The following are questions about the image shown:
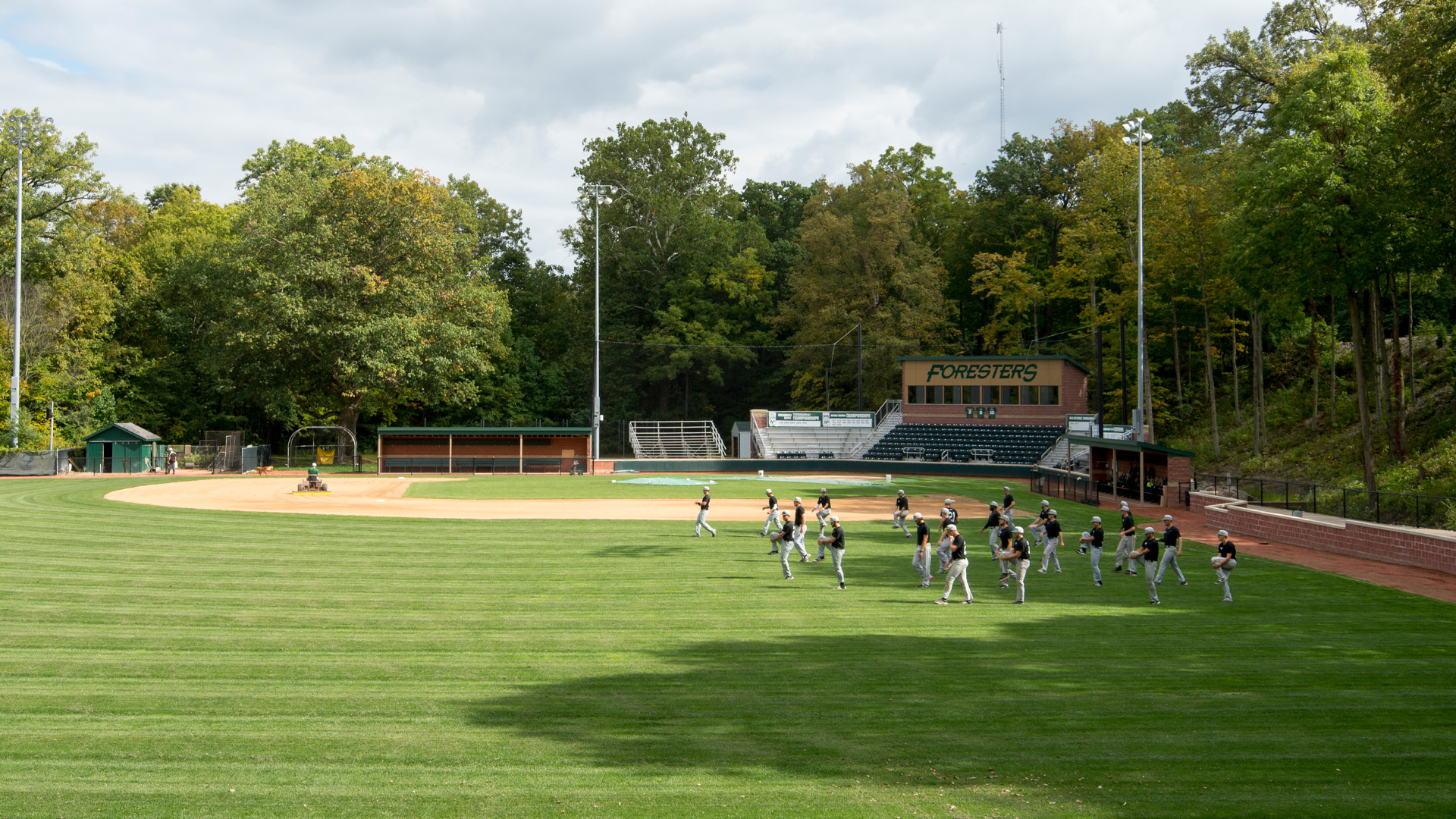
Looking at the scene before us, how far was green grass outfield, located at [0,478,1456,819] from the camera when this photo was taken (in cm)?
919

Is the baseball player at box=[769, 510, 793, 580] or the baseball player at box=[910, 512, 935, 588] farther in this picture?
the baseball player at box=[769, 510, 793, 580]

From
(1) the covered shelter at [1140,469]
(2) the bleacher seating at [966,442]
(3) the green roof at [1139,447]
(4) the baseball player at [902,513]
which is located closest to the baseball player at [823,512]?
(4) the baseball player at [902,513]

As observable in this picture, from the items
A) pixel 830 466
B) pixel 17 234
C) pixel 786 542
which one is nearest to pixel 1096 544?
pixel 786 542

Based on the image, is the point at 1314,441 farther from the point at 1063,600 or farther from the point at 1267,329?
the point at 1063,600

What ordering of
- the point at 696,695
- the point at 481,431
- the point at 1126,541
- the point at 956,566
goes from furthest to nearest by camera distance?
1. the point at 481,431
2. the point at 1126,541
3. the point at 956,566
4. the point at 696,695

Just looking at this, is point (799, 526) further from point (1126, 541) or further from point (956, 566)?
point (1126, 541)

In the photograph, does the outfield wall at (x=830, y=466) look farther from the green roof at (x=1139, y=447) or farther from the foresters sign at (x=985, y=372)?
the green roof at (x=1139, y=447)

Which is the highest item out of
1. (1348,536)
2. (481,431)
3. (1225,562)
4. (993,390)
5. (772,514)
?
(993,390)

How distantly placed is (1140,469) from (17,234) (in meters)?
63.2

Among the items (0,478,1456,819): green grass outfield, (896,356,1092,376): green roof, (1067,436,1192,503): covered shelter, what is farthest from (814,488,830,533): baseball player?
(896,356,1092,376): green roof

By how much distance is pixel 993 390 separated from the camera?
6575cm

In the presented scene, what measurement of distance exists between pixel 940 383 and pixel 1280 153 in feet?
119

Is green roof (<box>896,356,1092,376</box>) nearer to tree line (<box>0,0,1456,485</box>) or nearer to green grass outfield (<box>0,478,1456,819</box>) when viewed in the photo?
tree line (<box>0,0,1456,485</box>)

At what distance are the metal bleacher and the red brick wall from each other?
40.7 m
